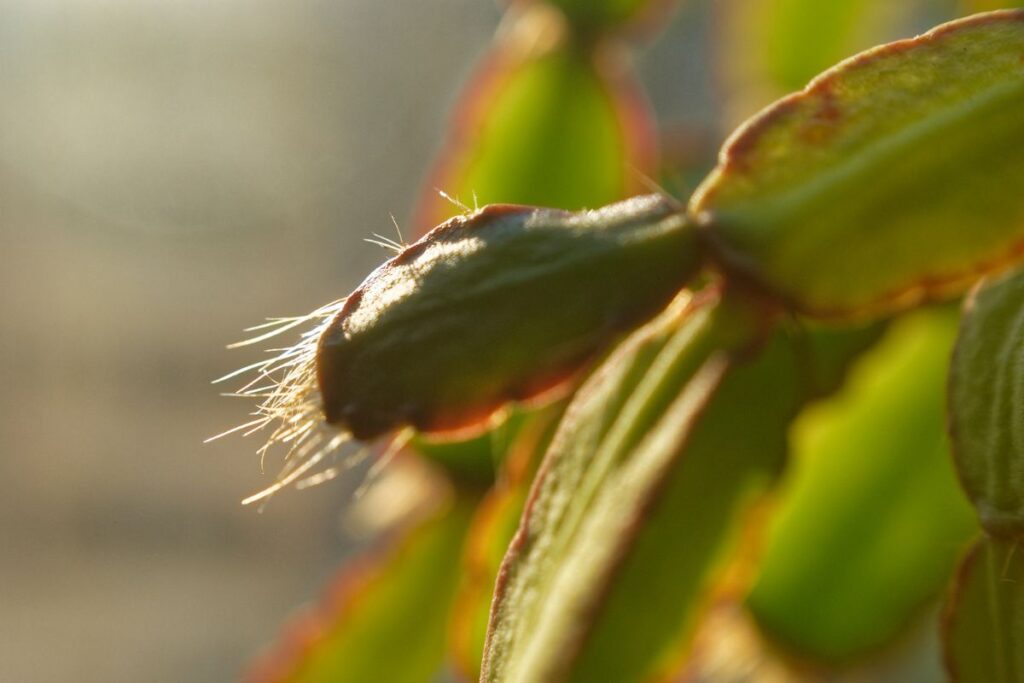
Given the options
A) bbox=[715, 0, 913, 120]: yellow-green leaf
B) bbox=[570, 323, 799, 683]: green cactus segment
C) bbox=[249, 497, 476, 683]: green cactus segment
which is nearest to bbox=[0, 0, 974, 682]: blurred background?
bbox=[715, 0, 913, 120]: yellow-green leaf

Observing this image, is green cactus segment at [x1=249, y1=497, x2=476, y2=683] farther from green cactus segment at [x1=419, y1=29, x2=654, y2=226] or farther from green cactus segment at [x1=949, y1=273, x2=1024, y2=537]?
green cactus segment at [x1=949, y1=273, x2=1024, y2=537]

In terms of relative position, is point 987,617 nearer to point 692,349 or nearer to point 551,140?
point 692,349

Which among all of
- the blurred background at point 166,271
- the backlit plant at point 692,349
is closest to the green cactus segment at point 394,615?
the backlit plant at point 692,349

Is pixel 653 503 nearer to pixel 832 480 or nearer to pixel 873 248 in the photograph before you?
pixel 873 248

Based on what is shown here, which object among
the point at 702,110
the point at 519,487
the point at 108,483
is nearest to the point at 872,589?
the point at 519,487

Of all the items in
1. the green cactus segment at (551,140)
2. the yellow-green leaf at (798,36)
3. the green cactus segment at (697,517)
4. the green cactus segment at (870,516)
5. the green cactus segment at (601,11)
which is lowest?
the green cactus segment at (870,516)

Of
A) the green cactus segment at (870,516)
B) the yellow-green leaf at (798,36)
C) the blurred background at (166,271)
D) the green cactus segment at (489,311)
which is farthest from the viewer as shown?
the blurred background at (166,271)

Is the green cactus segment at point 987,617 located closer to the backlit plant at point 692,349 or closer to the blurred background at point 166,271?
the backlit plant at point 692,349
